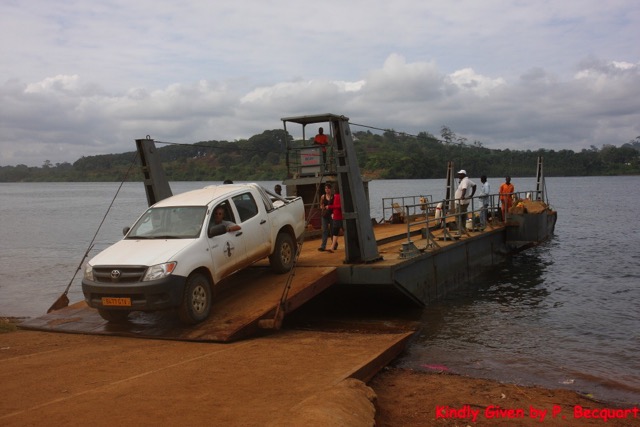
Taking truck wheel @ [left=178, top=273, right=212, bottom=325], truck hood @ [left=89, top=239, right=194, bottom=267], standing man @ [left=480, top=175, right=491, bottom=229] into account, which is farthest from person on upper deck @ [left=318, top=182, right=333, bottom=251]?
standing man @ [left=480, top=175, right=491, bottom=229]

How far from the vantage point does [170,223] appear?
962 cm

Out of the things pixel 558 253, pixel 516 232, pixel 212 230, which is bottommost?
pixel 558 253

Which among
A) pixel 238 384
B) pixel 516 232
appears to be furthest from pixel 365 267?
pixel 516 232

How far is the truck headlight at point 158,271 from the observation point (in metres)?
8.26

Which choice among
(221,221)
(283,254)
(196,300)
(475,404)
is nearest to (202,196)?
(221,221)

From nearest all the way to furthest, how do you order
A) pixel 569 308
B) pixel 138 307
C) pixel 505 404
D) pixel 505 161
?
pixel 505 404
pixel 138 307
pixel 569 308
pixel 505 161

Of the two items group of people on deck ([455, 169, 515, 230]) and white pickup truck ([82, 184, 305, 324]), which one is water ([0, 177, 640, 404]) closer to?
group of people on deck ([455, 169, 515, 230])

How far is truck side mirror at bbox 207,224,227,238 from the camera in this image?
9070 millimetres

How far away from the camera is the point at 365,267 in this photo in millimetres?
10961

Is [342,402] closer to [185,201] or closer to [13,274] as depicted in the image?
[185,201]

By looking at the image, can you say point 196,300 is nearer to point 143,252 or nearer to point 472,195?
point 143,252

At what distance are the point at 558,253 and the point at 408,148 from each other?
1884 inches

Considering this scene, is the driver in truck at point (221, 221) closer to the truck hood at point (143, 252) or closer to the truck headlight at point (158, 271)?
the truck hood at point (143, 252)

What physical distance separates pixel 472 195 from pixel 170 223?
1044 cm
